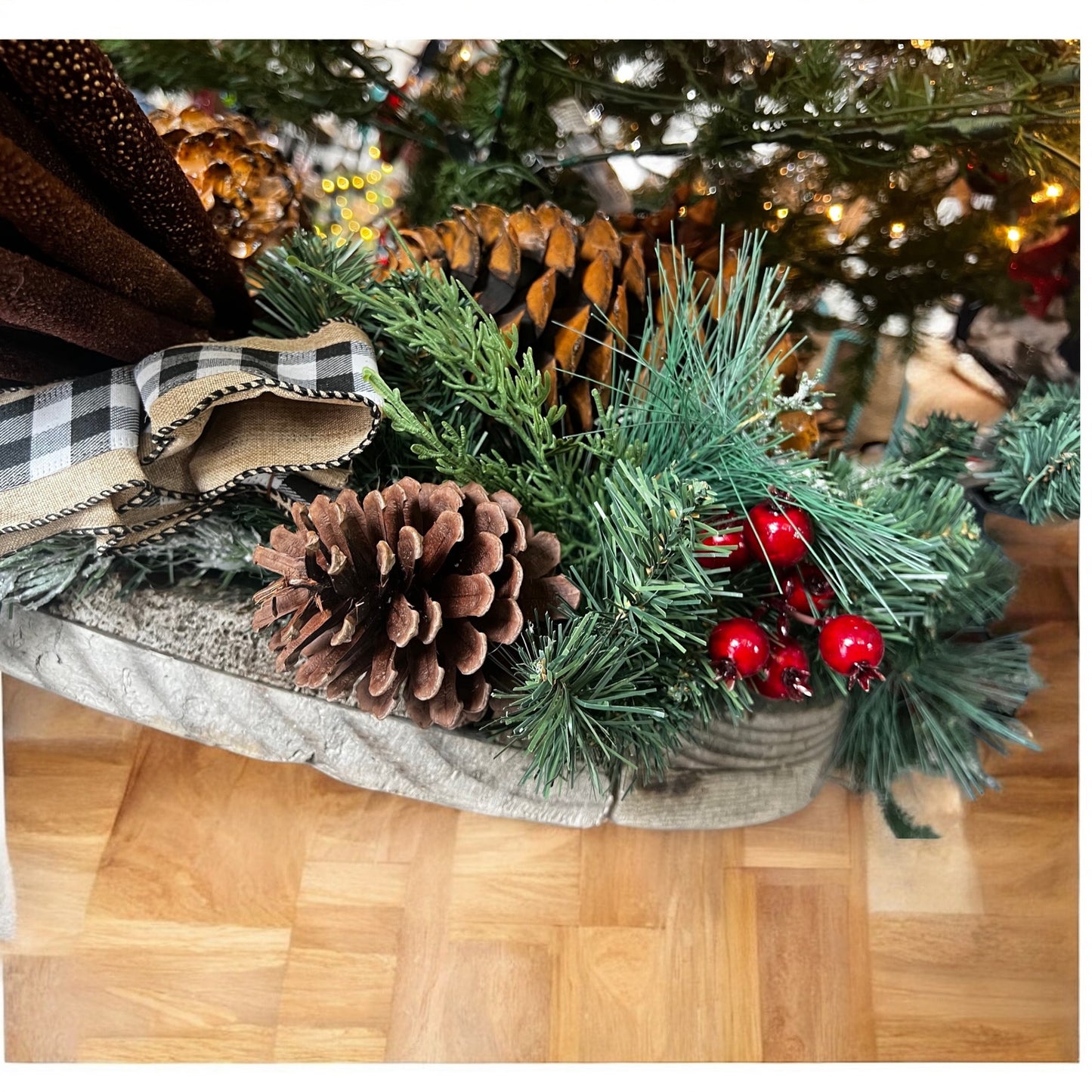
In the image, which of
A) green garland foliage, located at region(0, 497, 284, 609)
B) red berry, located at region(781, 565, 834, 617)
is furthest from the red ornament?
green garland foliage, located at region(0, 497, 284, 609)

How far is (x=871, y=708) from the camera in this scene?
1.70 feet

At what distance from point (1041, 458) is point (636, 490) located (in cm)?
27

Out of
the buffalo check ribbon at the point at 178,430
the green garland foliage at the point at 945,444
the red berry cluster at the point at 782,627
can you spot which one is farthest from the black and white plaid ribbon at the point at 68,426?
the green garland foliage at the point at 945,444

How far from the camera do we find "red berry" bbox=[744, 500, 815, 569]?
38 centimetres

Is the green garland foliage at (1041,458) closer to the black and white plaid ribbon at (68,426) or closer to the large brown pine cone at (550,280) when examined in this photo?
the large brown pine cone at (550,280)

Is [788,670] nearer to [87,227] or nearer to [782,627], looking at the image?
[782,627]

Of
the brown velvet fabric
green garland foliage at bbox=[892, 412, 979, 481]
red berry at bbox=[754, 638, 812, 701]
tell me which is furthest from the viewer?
green garland foliage at bbox=[892, 412, 979, 481]

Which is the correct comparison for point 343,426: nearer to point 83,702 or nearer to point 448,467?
point 448,467

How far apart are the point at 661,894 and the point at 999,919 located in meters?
0.19

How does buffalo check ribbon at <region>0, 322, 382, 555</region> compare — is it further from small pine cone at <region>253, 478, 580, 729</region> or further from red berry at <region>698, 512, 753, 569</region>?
red berry at <region>698, 512, 753, 569</region>

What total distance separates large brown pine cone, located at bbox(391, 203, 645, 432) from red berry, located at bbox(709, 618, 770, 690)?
0.40ft

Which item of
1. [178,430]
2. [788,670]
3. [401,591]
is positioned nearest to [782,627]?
[788,670]

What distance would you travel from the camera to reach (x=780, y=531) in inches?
14.8
